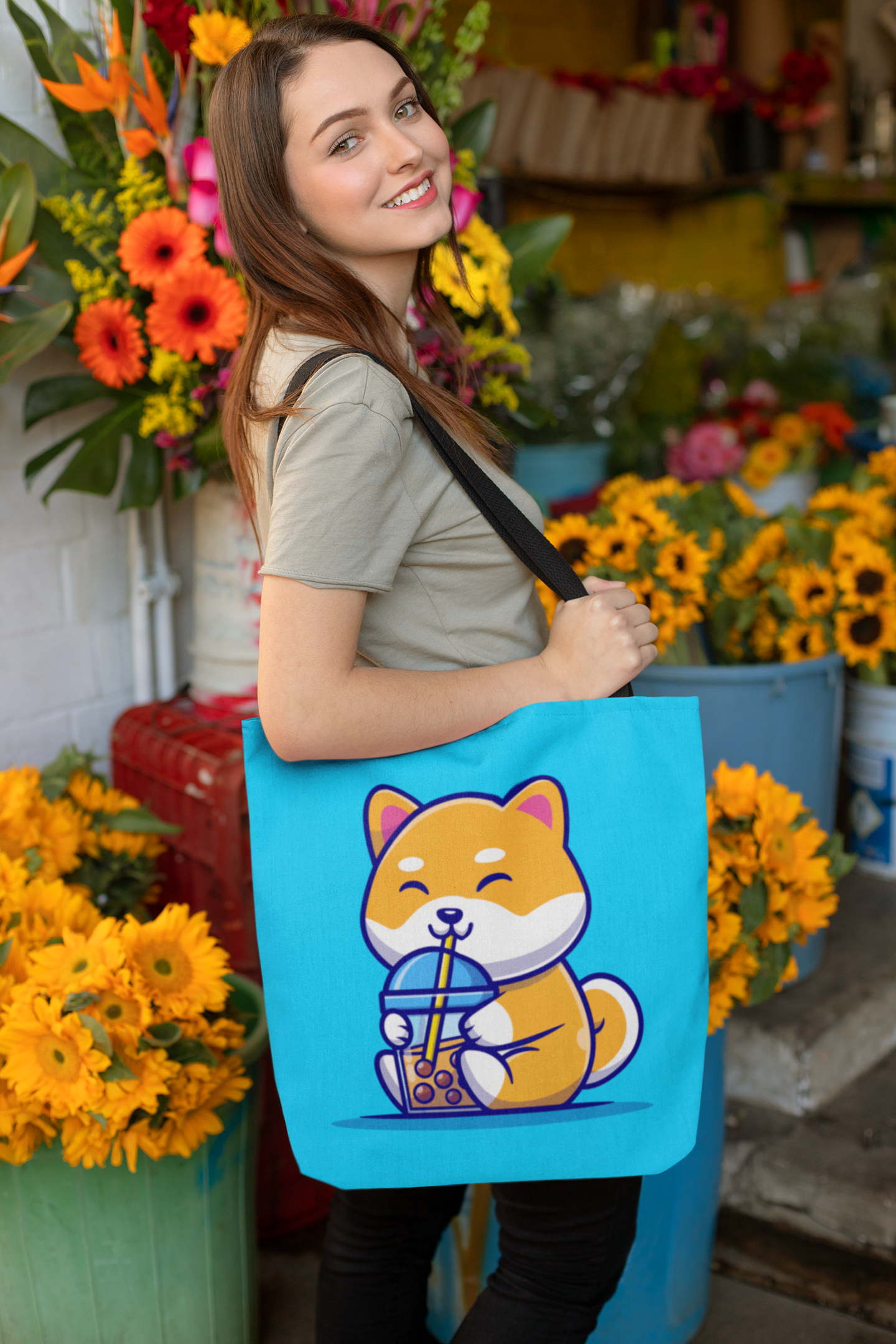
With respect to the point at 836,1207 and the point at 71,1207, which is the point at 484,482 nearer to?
the point at 71,1207

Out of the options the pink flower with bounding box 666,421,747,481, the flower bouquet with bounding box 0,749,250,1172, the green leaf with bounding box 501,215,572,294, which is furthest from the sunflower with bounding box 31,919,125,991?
the pink flower with bounding box 666,421,747,481

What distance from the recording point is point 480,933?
0.87 meters

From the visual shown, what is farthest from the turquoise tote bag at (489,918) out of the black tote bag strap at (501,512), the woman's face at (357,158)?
the woman's face at (357,158)

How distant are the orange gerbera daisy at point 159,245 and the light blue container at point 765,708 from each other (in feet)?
3.04

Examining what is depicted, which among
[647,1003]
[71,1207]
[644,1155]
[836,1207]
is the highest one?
[647,1003]

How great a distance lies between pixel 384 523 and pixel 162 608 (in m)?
1.09

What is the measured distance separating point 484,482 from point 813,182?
3777mm

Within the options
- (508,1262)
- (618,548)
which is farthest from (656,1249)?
(618,548)

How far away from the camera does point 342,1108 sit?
902mm

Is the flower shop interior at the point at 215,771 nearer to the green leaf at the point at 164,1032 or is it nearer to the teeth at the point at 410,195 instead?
the green leaf at the point at 164,1032

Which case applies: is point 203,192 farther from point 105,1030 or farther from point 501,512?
point 105,1030

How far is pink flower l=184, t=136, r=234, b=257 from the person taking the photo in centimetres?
139

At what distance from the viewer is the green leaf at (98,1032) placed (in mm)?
1078

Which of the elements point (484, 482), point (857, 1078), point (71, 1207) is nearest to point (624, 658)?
point (484, 482)
